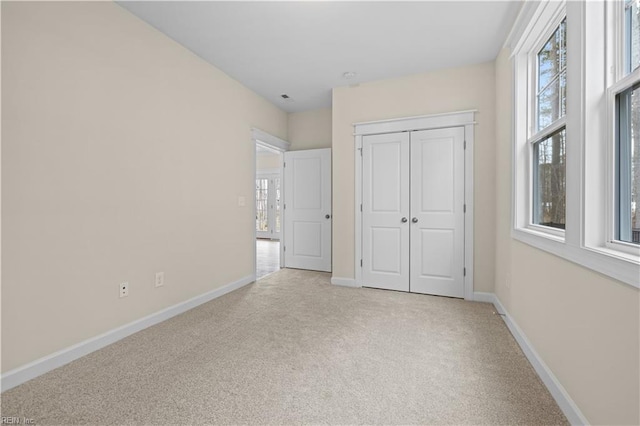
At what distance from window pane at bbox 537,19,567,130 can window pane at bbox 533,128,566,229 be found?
0.53ft

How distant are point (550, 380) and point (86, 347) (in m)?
3.06

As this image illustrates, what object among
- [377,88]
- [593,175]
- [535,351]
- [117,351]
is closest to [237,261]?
[117,351]

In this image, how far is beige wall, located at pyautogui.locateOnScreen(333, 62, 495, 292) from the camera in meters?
3.19

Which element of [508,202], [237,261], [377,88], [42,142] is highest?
[377,88]

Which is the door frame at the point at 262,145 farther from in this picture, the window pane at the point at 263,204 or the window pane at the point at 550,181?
the window pane at the point at 263,204

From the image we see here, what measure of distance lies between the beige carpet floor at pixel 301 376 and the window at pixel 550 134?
43.0 inches

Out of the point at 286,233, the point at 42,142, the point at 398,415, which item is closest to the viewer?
the point at 398,415

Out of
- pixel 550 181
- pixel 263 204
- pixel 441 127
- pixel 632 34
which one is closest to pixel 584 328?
pixel 550 181

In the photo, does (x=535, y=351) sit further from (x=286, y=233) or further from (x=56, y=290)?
(x=286, y=233)

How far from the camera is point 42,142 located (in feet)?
5.98

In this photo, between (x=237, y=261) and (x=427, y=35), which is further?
(x=237, y=261)

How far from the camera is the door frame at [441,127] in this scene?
3256 mm

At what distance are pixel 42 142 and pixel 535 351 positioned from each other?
3503mm

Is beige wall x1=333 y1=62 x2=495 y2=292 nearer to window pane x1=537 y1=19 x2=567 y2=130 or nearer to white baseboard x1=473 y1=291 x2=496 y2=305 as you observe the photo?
white baseboard x1=473 y1=291 x2=496 y2=305
